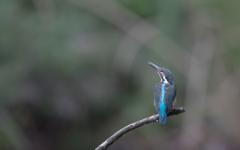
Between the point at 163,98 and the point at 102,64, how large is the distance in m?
4.04

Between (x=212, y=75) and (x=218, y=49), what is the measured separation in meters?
0.47

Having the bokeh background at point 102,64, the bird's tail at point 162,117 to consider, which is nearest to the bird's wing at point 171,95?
the bird's tail at point 162,117

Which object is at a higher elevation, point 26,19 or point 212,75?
point 26,19

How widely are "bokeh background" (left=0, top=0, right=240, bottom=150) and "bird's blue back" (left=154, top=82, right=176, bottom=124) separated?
250 cm

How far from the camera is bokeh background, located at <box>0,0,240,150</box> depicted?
649cm

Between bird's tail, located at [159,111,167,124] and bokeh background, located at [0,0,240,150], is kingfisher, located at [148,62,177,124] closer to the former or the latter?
bird's tail, located at [159,111,167,124]

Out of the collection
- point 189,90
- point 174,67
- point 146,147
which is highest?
point 174,67

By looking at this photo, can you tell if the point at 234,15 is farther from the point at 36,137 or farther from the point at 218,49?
the point at 36,137

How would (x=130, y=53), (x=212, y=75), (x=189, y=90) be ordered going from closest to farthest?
(x=189, y=90), (x=212, y=75), (x=130, y=53)

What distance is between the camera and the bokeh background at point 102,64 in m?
6.49

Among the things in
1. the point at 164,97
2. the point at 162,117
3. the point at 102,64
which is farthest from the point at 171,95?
the point at 102,64

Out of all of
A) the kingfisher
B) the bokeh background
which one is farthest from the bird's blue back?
the bokeh background

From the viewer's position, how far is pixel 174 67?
6.62 metres

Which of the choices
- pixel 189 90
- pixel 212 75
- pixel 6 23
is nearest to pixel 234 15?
pixel 212 75
